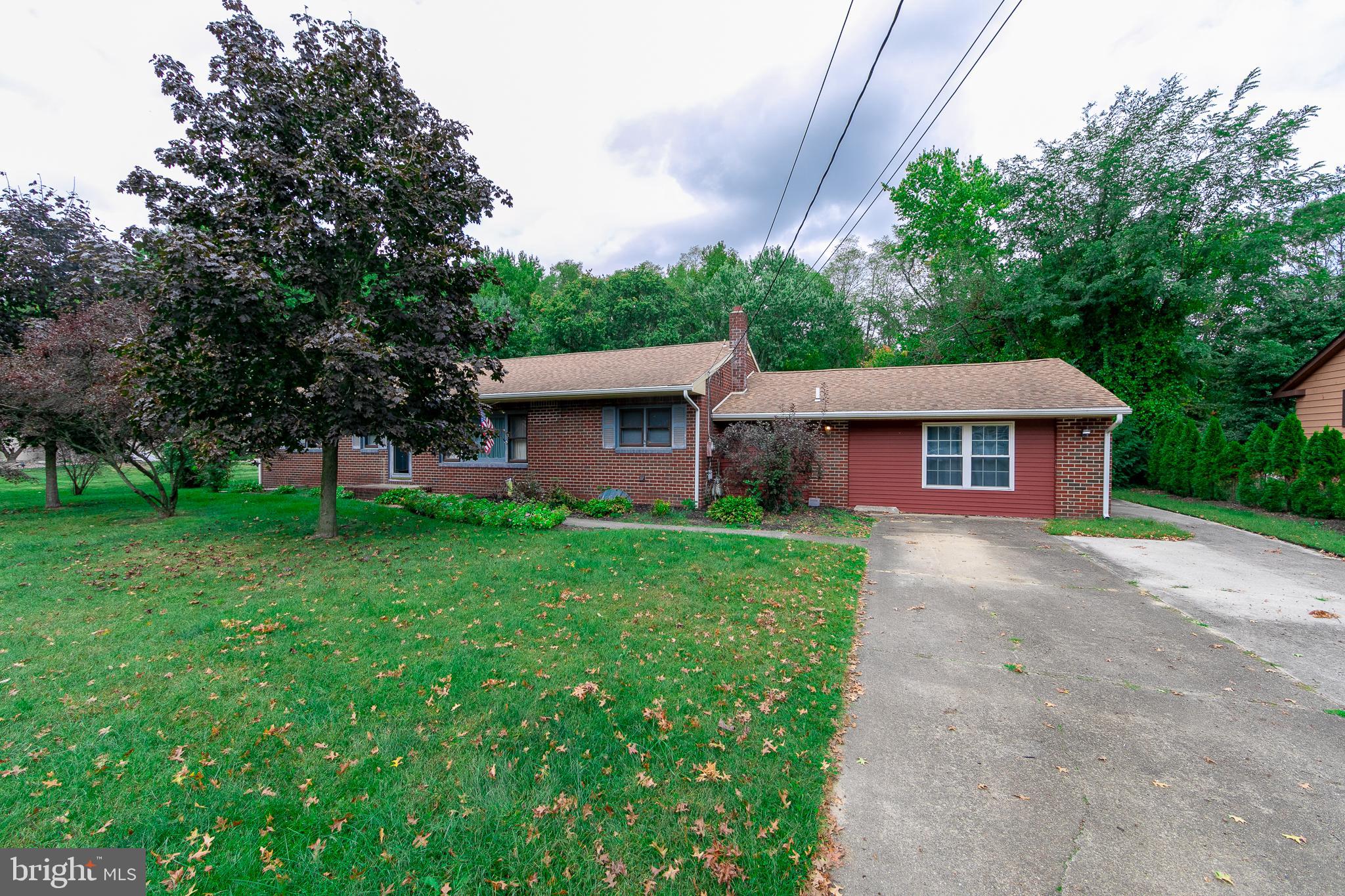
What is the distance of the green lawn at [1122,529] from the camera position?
924 cm

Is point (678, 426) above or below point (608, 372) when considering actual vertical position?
below

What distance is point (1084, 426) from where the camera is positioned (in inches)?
437

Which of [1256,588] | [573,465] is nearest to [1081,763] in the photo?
[1256,588]

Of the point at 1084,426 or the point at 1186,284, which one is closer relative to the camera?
the point at 1084,426

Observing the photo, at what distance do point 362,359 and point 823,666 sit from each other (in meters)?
6.66

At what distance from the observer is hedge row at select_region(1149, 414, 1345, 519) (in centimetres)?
1128

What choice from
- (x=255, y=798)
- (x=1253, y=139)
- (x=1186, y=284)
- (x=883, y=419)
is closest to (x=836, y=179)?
(x=883, y=419)

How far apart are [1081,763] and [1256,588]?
18.3ft

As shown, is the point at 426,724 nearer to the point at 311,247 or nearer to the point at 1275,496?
the point at 311,247

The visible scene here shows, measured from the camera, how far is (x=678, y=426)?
12.1m

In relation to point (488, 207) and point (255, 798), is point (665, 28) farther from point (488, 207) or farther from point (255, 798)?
point (255, 798)

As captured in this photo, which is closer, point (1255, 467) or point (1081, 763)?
point (1081, 763)

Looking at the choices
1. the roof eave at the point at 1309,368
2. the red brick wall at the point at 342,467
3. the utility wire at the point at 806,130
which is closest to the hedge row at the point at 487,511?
the red brick wall at the point at 342,467

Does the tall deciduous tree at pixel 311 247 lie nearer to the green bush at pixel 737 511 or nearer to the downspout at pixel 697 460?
the downspout at pixel 697 460
